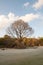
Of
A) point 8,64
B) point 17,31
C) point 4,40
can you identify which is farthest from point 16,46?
point 8,64

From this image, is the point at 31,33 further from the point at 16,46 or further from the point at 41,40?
the point at 16,46

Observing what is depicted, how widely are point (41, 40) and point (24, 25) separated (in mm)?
4614

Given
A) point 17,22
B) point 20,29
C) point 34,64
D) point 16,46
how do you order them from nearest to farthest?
point 34,64 → point 16,46 → point 17,22 → point 20,29

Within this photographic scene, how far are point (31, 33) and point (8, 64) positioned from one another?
2611cm

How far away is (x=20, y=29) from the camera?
106ft

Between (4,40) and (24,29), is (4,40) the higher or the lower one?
the lower one

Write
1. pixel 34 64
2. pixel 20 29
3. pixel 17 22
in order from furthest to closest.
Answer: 1. pixel 20 29
2. pixel 17 22
3. pixel 34 64

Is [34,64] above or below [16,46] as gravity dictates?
below

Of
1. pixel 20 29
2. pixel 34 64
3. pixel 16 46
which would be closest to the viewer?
pixel 34 64

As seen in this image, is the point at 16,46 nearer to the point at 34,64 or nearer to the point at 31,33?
the point at 31,33

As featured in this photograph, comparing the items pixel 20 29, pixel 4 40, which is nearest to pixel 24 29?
pixel 20 29

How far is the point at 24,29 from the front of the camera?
3222 cm

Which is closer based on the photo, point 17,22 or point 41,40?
point 17,22

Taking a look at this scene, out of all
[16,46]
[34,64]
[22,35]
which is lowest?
[34,64]
